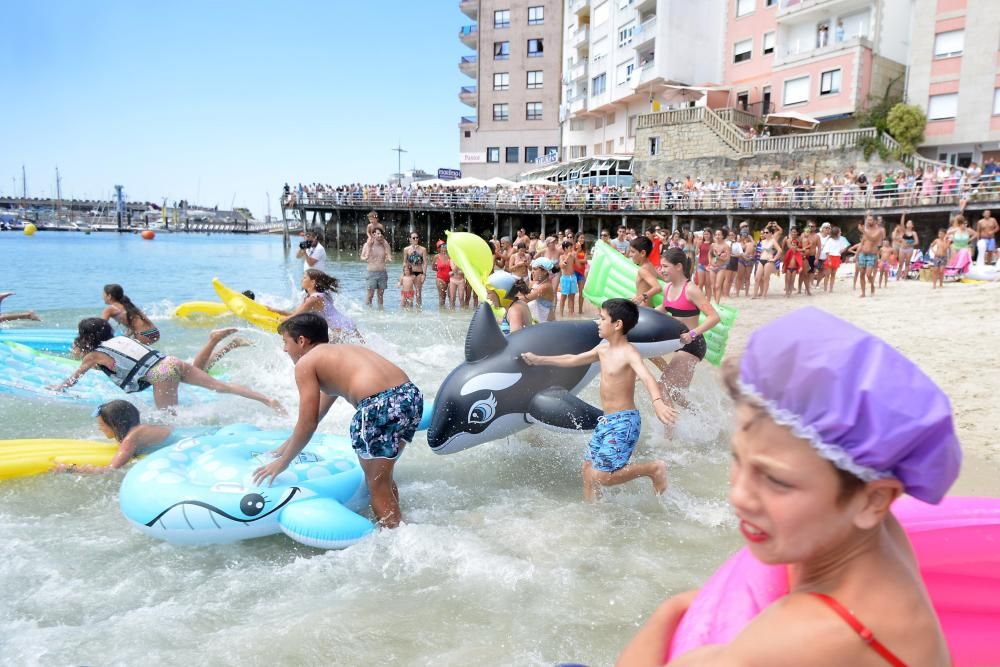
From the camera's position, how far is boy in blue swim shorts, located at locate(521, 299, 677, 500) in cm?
443

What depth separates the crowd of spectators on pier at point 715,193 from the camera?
62.0ft

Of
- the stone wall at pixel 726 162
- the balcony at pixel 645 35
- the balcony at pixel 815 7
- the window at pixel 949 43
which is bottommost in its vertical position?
the stone wall at pixel 726 162

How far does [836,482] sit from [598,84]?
43.5m

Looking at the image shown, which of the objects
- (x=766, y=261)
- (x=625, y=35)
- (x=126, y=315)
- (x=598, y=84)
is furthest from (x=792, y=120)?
(x=126, y=315)

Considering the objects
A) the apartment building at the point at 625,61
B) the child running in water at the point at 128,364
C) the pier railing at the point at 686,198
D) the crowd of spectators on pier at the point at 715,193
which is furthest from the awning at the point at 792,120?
the child running in water at the point at 128,364

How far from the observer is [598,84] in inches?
1630

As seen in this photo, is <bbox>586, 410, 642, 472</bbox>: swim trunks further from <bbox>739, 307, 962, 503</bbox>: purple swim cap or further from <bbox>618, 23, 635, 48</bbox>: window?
<bbox>618, 23, 635, 48</bbox>: window

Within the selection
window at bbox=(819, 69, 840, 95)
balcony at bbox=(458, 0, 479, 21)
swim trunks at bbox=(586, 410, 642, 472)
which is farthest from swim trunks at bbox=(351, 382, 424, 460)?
balcony at bbox=(458, 0, 479, 21)

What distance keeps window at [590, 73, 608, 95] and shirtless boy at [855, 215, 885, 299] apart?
97.1 feet

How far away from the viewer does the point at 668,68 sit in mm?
34844

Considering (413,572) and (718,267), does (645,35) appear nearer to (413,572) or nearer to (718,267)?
(718,267)

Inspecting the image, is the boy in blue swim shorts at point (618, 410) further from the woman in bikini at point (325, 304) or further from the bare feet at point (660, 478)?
the woman in bikini at point (325, 304)

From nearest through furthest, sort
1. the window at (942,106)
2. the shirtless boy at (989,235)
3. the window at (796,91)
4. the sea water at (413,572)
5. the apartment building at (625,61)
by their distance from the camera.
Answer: the sea water at (413,572) → the shirtless boy at (989,235) → the window at (942,106) → the window at (796,91) → the apartment building at (625,61)

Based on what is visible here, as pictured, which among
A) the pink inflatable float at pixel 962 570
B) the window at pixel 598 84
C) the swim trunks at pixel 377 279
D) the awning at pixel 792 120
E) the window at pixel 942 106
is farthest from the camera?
the window at pixel 598 84
